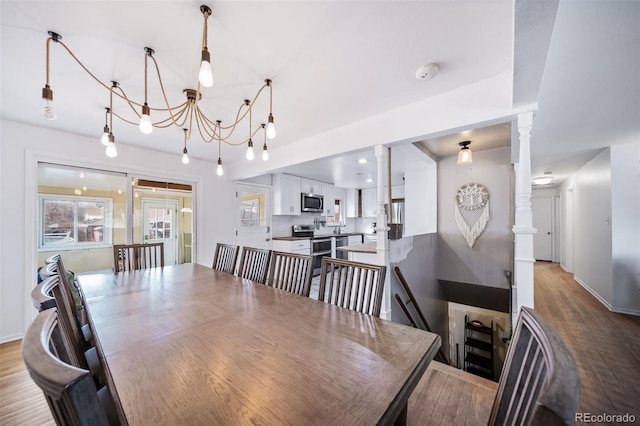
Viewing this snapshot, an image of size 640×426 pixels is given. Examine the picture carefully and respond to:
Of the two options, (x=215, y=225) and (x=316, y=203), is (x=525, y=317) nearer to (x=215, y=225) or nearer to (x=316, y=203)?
(x=215, y=225)

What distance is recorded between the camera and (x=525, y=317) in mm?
687

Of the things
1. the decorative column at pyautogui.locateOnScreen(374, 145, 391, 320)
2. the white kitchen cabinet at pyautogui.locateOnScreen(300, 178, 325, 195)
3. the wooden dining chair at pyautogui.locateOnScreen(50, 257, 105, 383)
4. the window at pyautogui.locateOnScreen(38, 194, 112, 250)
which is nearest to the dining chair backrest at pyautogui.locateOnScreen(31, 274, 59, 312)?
the wooden dining chair at pyautogui.locateOnScreen(50, 257, 105, 383)

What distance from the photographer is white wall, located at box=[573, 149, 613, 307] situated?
362cm

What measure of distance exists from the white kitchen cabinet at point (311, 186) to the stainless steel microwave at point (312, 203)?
0.32ft

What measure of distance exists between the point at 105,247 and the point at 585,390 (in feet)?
17.2

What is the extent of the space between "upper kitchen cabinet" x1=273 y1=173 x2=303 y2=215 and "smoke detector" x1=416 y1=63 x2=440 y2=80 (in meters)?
3.52

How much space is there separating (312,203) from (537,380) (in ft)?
16.8

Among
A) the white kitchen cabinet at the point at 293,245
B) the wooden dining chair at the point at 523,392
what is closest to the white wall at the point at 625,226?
the wooden dining chair at the point at 523,392

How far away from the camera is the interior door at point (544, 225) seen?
7031 millimetres

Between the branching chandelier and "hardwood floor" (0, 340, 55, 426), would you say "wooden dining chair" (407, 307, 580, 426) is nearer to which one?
the branching chandelier

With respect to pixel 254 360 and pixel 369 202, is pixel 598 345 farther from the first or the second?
pixel 369 202

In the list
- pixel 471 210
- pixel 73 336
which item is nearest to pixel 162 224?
pixel 73 336

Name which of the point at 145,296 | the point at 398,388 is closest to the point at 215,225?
the point at 145,296

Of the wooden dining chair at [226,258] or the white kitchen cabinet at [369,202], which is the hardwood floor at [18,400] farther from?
the white kitchen cabinet at [369,202]
